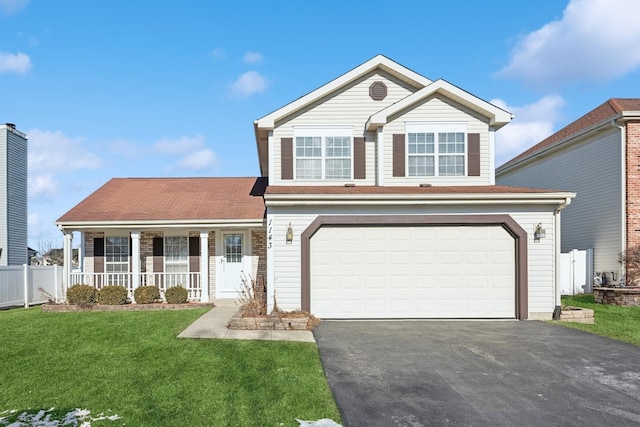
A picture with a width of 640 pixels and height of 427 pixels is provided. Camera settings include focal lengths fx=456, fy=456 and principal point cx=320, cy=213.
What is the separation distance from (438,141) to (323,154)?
3.49 metres

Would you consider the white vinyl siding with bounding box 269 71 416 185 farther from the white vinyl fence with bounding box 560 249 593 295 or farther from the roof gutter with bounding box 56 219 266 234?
the white vinyl fence with bounding box 560 249 593 295

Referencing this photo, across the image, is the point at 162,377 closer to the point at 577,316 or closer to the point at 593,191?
the point at 577,316

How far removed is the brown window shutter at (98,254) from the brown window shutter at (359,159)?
28.4 feet

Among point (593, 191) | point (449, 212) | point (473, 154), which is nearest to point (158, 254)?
point (449, 212)

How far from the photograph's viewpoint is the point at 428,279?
11.4 m

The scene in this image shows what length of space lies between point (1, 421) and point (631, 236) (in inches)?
703

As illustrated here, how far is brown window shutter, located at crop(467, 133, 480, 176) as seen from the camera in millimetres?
13594

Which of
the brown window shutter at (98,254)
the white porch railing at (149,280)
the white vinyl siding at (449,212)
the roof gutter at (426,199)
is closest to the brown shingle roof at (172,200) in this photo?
the brown window shutter at (98,254)

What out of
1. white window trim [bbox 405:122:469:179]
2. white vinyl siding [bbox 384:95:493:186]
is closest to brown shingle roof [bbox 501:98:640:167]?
white vinyl siding [bbox 384:95:493:186]

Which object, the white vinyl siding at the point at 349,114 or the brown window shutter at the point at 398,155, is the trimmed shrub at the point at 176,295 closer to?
the white vinyl siding at the point at 349,114

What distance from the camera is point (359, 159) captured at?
1394 centimetres

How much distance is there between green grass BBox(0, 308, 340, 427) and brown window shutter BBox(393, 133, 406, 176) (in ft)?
22.1

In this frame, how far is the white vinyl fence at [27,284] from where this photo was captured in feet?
47.8

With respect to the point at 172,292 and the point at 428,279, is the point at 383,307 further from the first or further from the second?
the point at 172,292
